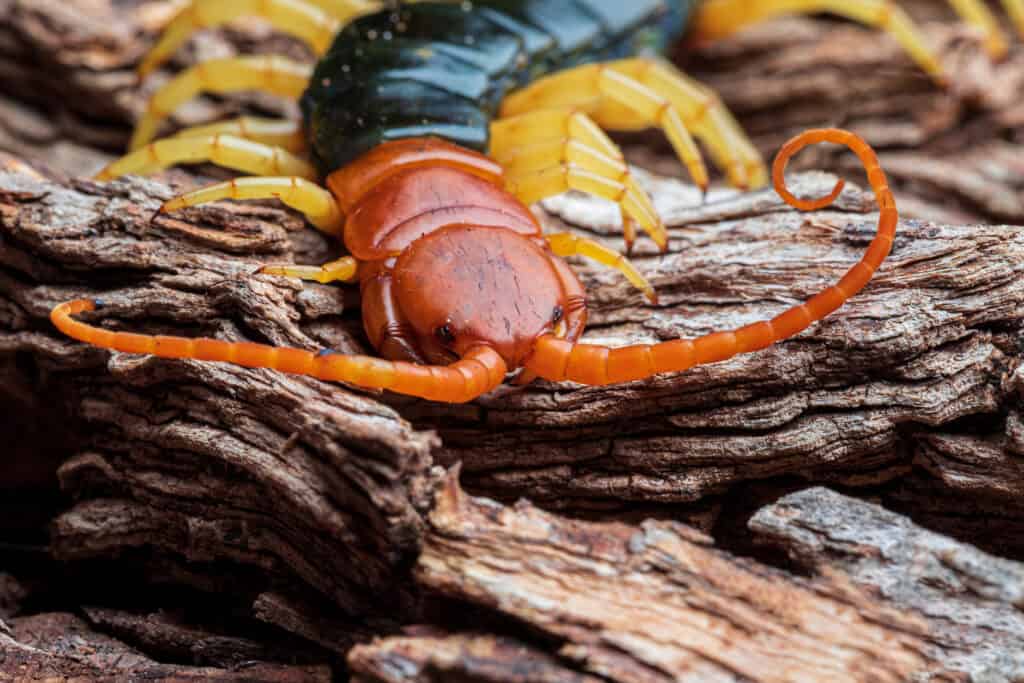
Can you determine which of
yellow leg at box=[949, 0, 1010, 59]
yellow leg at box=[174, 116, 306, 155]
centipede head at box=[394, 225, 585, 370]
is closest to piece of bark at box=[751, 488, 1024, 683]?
centipede head at box=[394, 225, 585, 370]

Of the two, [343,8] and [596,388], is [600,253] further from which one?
[343,8]

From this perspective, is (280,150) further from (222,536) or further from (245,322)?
(222,536)

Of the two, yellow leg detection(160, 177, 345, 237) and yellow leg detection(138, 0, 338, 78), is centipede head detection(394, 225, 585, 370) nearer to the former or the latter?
yellow leg detection(160, 177, 345, 237)

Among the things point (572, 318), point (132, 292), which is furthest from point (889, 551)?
point (132, 292)

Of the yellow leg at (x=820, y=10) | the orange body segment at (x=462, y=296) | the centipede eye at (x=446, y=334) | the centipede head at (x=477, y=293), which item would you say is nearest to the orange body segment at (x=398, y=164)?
the orange body segment at (x=462, y=296)

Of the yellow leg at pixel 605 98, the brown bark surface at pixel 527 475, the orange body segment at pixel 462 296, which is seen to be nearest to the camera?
the brown bark surface at pixel 527 475

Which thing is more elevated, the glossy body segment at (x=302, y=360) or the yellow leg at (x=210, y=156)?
the yellow leg at (x=210, y=156)

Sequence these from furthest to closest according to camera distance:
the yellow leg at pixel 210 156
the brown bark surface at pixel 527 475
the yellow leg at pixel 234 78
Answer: the yellow leg at pixel 234 78 → the yellow leg at pixel 210 156 → the brown bark surface at pixel 527 475

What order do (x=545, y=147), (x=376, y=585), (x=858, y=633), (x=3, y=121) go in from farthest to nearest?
(x=3, y=121), (x=545, y=147), (x=376, y=585), (x=858, y=633)

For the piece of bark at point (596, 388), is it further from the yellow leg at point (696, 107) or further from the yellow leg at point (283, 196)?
the yellow leg at point (696, 107)
